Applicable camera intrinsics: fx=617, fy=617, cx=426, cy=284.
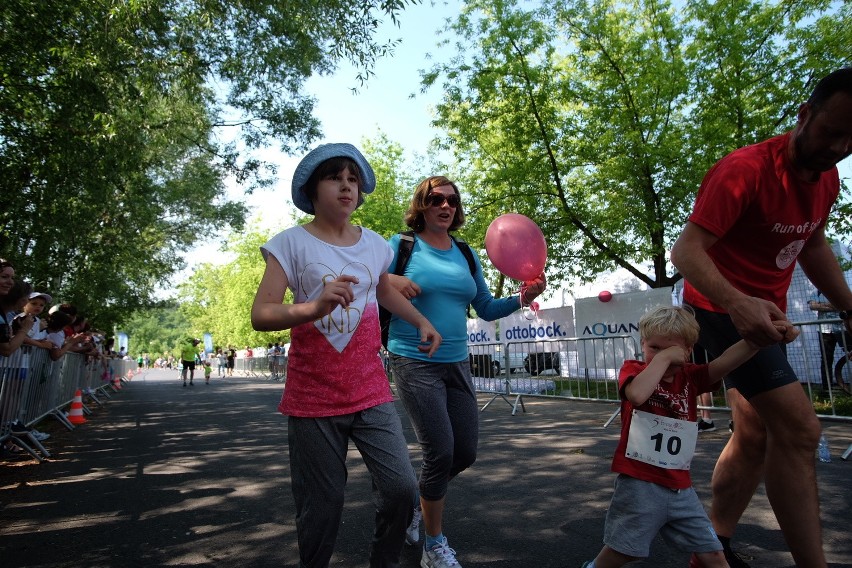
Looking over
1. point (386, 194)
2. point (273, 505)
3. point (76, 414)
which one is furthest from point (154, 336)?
point (273, 505)

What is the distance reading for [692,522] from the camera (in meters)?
2.40

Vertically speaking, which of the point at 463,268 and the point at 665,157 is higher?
the point at 665,157

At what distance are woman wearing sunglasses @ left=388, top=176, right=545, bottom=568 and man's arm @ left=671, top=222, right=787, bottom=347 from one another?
43.6 inches

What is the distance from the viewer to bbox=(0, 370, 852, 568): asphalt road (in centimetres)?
338

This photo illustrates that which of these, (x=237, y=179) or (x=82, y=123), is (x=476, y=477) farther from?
(x=237, y=179)

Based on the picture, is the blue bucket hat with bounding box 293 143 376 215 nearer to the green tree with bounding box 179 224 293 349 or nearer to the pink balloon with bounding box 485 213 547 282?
the pink balloon with bounding box 485 213 547 282

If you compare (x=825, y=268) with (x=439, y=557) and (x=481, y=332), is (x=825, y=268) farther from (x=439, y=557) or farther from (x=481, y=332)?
(x=481, y=332)

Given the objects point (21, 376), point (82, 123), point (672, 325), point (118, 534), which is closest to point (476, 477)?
point (118, 534)

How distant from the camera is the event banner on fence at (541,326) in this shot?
15.7 metres

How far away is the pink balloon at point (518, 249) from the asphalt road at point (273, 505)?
1595mm

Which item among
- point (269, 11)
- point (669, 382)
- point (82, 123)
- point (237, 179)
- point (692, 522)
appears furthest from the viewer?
point (237, 179)

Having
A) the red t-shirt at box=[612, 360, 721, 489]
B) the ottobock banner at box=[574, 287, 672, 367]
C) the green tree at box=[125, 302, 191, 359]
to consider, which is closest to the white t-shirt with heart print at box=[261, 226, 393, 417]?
the red t-shirt at box=[612, 360, 721, 489]

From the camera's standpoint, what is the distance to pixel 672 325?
260 cm

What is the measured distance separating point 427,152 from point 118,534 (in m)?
30.8
